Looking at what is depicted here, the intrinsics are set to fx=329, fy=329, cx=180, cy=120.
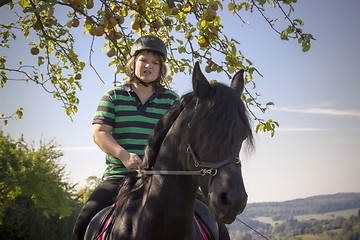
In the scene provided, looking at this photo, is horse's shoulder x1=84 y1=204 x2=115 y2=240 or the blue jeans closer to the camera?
horse's shoulder x1=84 y1=204 x2=115 y2=240

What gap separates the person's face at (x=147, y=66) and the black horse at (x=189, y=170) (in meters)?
1.10

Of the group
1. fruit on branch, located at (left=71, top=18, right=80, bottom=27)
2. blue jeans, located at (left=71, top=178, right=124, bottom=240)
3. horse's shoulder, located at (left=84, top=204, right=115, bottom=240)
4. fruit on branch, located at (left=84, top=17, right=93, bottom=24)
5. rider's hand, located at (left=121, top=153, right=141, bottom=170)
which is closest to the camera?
rider's hand, located at (left=121, top=153, right=141, bottom=170)

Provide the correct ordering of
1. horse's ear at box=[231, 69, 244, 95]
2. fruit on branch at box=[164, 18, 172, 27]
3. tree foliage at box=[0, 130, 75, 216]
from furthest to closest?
tree foliage at box=[0, 130, 75, 216] < fruit on branch at box=[164, 18, 172, 27] < horse's ear at box=[231, 69, 244, 95]

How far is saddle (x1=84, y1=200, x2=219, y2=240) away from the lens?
118 inches

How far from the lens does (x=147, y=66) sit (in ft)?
12.1

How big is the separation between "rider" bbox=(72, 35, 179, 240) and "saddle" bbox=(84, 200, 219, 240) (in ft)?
0.57

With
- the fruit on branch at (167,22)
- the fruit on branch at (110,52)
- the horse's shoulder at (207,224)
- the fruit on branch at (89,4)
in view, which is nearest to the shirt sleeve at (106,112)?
the horse's shoulder at (207,224)

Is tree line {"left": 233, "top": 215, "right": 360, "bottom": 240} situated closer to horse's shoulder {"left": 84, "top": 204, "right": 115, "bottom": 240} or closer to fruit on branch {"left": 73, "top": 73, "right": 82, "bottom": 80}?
fruit on branch {"left": 73, "top": 73, "right": 82, "bottom": 80}

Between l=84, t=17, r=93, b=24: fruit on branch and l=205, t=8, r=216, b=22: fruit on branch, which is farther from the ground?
l=84, t=17, r=93, b=24: fruit on branch

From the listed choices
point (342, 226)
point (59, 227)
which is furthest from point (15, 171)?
point (342, 226)

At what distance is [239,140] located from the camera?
7.38ft

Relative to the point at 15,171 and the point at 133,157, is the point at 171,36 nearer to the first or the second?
the point at 133,157

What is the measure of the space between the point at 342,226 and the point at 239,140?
11006 centimetres

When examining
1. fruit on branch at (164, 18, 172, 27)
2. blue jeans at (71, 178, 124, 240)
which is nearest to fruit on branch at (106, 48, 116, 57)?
fruit on branch at (164, 18, 172, 27)
